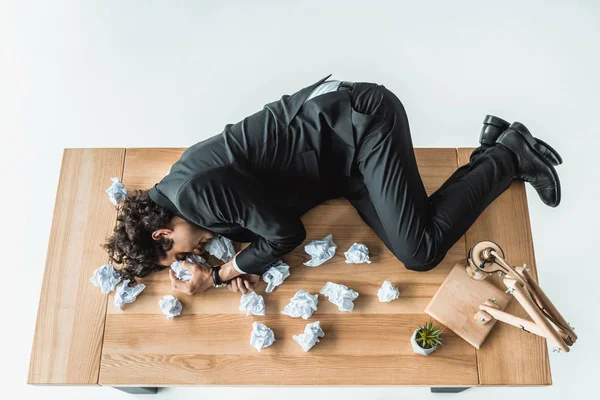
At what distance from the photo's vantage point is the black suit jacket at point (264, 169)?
1.54 meters

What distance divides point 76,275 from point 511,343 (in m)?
1.59

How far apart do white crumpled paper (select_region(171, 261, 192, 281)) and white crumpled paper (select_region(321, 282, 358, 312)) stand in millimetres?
503

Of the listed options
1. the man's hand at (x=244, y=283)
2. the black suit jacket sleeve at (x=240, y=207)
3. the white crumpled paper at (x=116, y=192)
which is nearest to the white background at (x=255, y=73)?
the white crumpled paper at (x=116, y=192)

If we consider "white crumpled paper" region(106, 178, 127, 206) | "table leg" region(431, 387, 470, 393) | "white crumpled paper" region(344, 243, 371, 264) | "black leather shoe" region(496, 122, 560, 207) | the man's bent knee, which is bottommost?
"table leg" region(431, 387, 470, 393)

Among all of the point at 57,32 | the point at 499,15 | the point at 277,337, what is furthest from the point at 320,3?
the point at 277,337

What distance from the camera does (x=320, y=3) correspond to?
2848 millimetres

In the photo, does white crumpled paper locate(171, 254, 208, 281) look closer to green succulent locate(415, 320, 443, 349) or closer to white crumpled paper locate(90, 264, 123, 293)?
white crumpled paper locate(90, 264, 123, 293)

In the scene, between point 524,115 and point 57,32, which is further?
point 57,32

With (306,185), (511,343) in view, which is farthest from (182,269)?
(511,343)

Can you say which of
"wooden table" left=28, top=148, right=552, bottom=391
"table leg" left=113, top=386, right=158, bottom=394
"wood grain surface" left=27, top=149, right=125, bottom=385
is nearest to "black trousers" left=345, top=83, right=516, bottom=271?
"wooden table" left=28, top=148, right=552, bottom=391

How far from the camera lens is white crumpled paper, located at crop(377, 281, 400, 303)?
1.82 m

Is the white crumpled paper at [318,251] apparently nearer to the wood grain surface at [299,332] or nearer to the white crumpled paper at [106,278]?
the wood grain surface at [299,332]

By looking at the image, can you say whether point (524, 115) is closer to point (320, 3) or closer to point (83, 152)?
point (320, 3)

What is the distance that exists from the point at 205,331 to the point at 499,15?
2.25m
